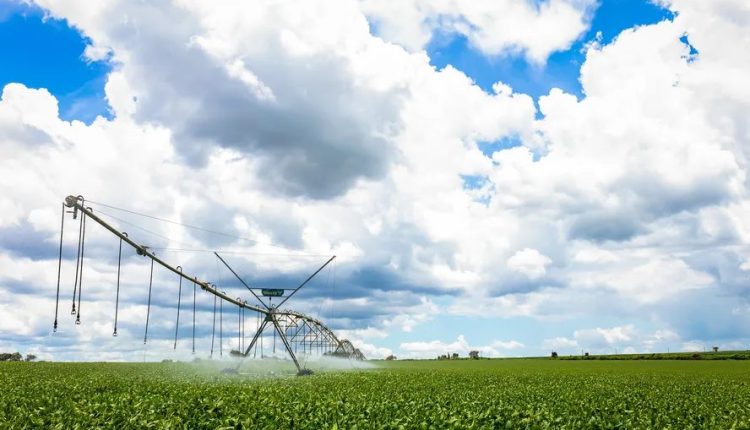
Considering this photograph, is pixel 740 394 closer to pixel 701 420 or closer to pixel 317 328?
pixel 701 420

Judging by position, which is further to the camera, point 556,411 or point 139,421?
point 556,411

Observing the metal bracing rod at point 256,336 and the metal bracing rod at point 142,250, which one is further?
the metal bracing rod at point 256,336

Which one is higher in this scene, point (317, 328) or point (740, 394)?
point (317, 328)

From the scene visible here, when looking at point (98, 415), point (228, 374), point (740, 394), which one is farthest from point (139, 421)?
point (740, 394)

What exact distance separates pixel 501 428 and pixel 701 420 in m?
13.2

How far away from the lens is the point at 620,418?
26438 millimetres

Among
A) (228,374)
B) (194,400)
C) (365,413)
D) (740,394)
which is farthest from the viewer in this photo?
(228,374)

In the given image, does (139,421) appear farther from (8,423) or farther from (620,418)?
(620,418)

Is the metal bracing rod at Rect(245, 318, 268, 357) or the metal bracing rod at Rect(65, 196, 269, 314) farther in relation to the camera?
the metal bracing rod at Rect(245, 318, 268, 357)

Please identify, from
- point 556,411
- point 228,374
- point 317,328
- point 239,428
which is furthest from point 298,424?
point 317,328

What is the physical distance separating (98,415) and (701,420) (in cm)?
2834

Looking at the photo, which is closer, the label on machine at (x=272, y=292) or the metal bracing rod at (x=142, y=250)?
the metal bracing rod at (x=142, y=250)

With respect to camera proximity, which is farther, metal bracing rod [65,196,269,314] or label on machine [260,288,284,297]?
label on machine [260,288,284,297]

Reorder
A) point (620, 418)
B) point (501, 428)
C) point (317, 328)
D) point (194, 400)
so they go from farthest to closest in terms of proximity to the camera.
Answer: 1. point (317, 328)
2. point (194, 400)
3. point (620, 418)
4. point (501, 428)
